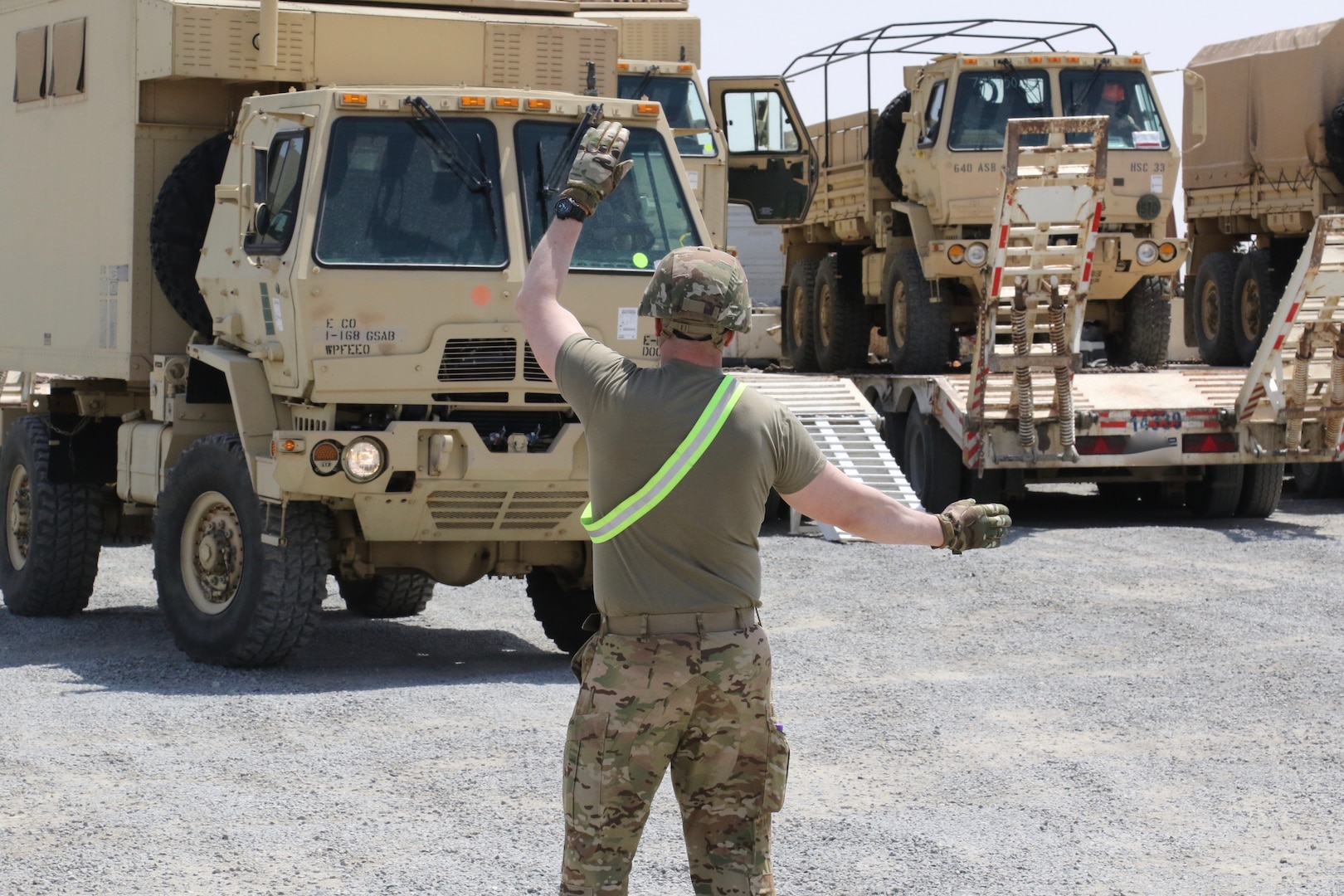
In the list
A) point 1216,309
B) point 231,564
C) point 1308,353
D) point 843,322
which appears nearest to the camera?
point 231,564

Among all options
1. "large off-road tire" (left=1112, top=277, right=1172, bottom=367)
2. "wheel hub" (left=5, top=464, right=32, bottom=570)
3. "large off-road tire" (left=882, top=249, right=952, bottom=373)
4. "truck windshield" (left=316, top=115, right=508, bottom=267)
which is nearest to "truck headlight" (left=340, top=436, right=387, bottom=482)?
"truck windshield" (left=316, top=115, right=508, bottom=267)

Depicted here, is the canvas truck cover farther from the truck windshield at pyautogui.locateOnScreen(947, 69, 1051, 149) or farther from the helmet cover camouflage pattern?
the helmet cover camouflage pattern

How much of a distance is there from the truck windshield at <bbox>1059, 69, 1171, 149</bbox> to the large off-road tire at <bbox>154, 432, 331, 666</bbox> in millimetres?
8856

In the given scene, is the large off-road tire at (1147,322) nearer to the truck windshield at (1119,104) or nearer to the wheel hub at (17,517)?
the truck windshield at (1119,104)

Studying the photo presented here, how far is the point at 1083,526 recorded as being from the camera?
1398 centimetres

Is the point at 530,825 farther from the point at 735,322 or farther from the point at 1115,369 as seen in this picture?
the point at 1115,369

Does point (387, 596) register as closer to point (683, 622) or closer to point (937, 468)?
point (937, 468)

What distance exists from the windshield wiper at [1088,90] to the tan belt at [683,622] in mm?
→ 12109

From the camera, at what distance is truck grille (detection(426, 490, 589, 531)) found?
8.27 meters

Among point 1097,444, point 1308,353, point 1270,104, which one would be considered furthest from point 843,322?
point 1308,353

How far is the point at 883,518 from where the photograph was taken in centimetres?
403

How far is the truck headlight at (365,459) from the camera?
26.4ft

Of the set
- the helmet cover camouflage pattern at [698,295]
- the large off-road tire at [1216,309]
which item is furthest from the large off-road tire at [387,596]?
the large off-road tire at [1216,309]

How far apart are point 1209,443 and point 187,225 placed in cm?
758
